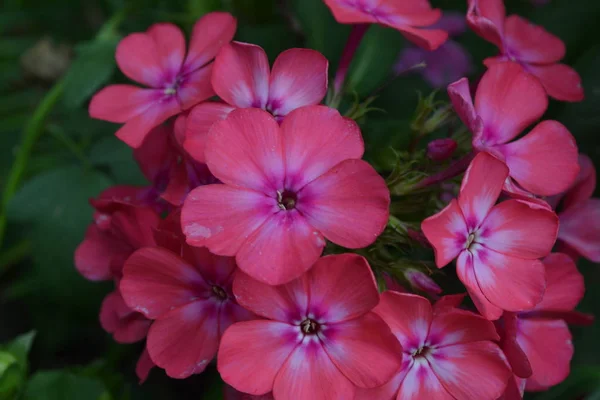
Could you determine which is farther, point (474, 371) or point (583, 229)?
point (583, 229)

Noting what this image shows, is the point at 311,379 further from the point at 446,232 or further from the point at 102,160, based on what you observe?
the point at 102,160

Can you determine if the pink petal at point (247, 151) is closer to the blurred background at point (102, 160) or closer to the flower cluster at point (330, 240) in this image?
the flower cluster at point (330, 240)

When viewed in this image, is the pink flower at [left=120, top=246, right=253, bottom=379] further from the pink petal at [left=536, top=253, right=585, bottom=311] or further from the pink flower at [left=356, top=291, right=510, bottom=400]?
the pink petal at [left=536, top=253, right=585, bottom=311]

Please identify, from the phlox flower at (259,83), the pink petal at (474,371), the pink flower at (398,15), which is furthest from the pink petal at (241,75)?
the pink petal at (474,371)

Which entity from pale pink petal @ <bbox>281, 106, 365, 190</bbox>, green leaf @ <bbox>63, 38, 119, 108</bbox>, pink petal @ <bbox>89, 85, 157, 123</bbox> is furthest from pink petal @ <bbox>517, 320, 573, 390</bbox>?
green leaf @ <bbox>63, 38, 119, 108</bbox>

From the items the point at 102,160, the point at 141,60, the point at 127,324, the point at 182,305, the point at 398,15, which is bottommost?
the point at 102,160

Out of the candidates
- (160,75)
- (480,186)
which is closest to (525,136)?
(480,186)

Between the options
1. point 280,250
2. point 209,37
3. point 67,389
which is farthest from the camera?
point 67,389
